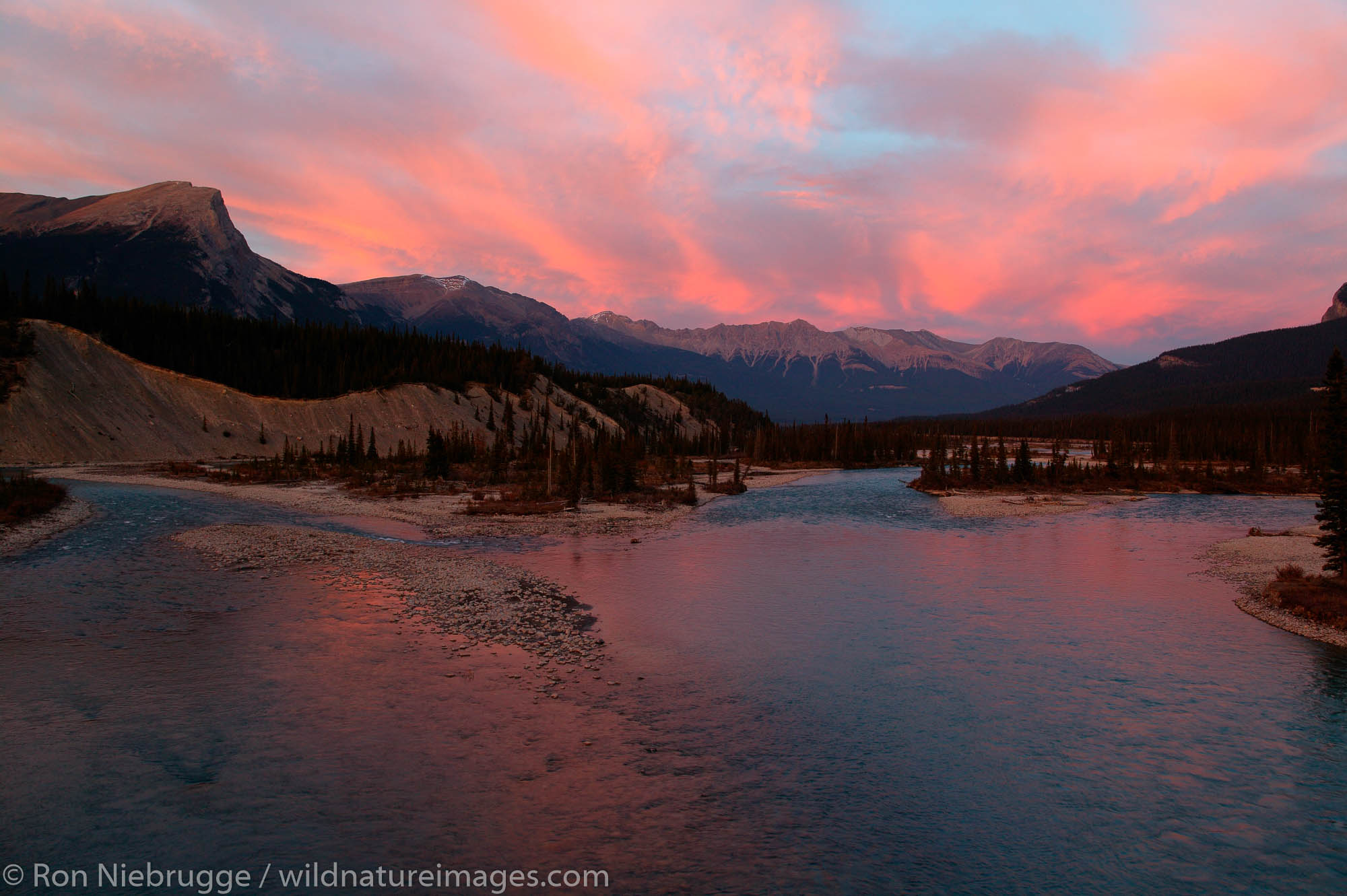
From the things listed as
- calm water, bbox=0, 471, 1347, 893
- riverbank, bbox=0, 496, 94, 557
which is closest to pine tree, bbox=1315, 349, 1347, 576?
calm water, bbox=0, 471, 1347, 893

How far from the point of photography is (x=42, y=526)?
125 ft

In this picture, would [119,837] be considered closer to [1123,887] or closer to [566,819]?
[566,819]

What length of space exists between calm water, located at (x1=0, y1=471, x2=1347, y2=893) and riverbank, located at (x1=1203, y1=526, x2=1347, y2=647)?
1.16 m

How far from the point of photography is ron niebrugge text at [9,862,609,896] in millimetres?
9359

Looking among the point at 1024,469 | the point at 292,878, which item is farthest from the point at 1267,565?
the point at 1024,469

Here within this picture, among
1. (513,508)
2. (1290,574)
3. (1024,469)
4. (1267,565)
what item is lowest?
(1267,565)

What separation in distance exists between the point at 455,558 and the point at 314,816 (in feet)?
77.1

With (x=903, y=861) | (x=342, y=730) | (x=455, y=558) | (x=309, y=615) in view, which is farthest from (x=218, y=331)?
(x=903, y=861)

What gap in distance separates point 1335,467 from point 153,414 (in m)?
115

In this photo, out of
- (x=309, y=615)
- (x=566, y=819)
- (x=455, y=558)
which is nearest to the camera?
(x=566, y=819)

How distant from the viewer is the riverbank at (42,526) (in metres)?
33.7

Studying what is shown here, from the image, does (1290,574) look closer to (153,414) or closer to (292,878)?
(292,878)

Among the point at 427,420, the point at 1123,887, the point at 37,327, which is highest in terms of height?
the point at 37,327

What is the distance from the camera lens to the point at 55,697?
15297 mm
